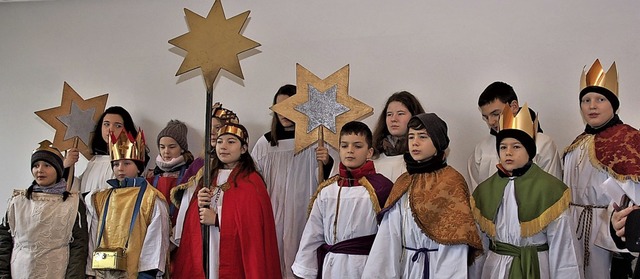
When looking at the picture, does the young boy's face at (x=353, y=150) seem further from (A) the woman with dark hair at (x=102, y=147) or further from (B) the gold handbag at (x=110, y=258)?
(A) the woman with dark hair at (x=102, y=147)

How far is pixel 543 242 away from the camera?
3.33 metres

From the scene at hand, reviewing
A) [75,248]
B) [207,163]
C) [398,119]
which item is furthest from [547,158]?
[75,248]

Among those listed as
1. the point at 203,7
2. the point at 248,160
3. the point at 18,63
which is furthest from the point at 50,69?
the point at 248,160

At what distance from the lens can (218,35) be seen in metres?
3.95

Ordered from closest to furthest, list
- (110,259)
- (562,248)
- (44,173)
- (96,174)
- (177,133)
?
(562,248), (110,259), (44,173), (177,133), (96,174)

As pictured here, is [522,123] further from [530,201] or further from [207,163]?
[207,163]

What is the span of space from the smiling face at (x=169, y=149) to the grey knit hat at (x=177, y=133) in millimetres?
32

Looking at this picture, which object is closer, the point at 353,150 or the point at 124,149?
the point at 353,150

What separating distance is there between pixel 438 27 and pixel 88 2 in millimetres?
3041

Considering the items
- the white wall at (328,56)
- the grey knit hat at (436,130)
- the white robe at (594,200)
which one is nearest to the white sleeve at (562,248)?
the white robe at (594,200)

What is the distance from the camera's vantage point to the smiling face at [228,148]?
4.20 metres

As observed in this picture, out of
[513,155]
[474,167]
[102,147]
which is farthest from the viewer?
[102,147]

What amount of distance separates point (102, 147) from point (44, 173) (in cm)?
110

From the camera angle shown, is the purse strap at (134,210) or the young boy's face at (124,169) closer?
the purse strap at (134,210)
